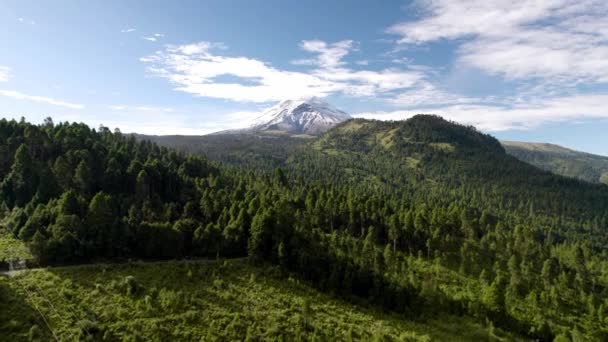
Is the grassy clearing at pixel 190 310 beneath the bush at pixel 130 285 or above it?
beneath

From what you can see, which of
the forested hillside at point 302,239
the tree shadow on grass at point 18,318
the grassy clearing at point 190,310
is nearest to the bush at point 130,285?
the grassy clearing at point 190,310

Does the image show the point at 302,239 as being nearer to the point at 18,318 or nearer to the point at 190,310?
the point at 190,310

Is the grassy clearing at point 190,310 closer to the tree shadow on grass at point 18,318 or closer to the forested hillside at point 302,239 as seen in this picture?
the tree shadow on grass at point 18,318

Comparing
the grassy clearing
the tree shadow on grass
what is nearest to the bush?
the grassy clearing

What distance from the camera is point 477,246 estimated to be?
112 m

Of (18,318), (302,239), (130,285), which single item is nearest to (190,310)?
(130,285)

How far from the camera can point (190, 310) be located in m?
55.1

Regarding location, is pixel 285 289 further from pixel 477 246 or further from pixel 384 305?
pixel 477 246

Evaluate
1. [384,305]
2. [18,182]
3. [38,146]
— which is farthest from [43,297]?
[38,146]

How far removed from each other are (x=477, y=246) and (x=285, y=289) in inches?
3092

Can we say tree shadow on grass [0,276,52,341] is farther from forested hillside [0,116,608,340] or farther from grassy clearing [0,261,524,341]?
forested hillside [0,116,608,340]

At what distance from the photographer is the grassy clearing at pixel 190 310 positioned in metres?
48.5

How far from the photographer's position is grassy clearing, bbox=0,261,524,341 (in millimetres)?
48500

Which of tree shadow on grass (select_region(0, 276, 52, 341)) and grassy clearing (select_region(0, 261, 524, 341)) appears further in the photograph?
grassy clearing (select_region(0, 261, 524, 341))
